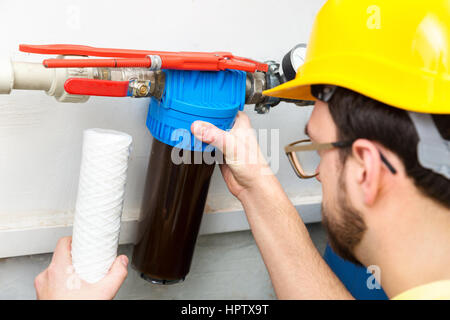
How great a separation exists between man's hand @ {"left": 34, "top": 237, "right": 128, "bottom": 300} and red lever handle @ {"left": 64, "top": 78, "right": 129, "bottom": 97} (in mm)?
258

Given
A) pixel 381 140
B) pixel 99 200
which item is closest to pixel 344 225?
pixel 381 140

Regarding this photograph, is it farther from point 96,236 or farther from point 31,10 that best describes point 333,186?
point 31,10

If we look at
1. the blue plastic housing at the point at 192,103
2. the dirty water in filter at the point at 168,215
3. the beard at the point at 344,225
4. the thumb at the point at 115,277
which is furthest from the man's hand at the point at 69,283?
the beard at the point at 344,225

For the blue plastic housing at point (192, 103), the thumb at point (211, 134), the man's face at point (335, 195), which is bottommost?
the man's face at point (335, 195)

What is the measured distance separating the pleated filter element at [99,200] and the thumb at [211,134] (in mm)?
104

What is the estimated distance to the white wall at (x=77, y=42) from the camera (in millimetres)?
668

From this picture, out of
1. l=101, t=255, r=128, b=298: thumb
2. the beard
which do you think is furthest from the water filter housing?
the beard

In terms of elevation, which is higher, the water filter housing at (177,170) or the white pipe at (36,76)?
the white pipe at (36,76)

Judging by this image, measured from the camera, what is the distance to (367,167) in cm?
57

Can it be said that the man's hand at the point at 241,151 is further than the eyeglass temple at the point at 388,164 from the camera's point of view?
Yes

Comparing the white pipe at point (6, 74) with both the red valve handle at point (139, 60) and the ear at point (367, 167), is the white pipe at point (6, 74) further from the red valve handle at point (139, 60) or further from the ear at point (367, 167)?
the ear at point (367, 167)

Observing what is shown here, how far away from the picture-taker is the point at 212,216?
0.93 m

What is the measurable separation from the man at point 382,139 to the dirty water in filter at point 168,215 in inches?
3.5

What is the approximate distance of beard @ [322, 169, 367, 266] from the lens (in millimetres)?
629
